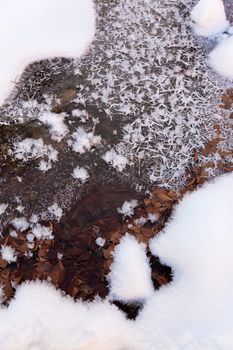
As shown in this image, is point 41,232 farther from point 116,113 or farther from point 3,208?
point 116,113

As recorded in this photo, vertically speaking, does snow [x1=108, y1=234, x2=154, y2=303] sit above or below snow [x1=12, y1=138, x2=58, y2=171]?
below

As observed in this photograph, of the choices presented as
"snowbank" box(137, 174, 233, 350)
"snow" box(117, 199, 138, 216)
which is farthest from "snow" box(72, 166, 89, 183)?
"snowbank" box(137, 174, 233, 350)

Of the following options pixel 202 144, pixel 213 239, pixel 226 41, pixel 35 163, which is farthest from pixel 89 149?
pixel 226 41

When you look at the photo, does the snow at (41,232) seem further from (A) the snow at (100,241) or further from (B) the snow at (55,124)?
(B) the snow at (55,124)

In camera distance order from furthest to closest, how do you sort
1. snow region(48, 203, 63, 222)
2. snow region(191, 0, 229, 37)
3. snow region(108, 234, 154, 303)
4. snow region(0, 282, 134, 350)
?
snow region(191, 0, 229, 37), snow region(48, 203, 63, 222), snow region(108, 234, 154, 303), snow region(0, 282, 134, 350)

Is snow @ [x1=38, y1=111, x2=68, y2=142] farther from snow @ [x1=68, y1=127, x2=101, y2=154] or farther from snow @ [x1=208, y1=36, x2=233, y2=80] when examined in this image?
snow @ [x1=208, y1=36, x2=233, y2=80]

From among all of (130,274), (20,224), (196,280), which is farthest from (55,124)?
(196,280)
